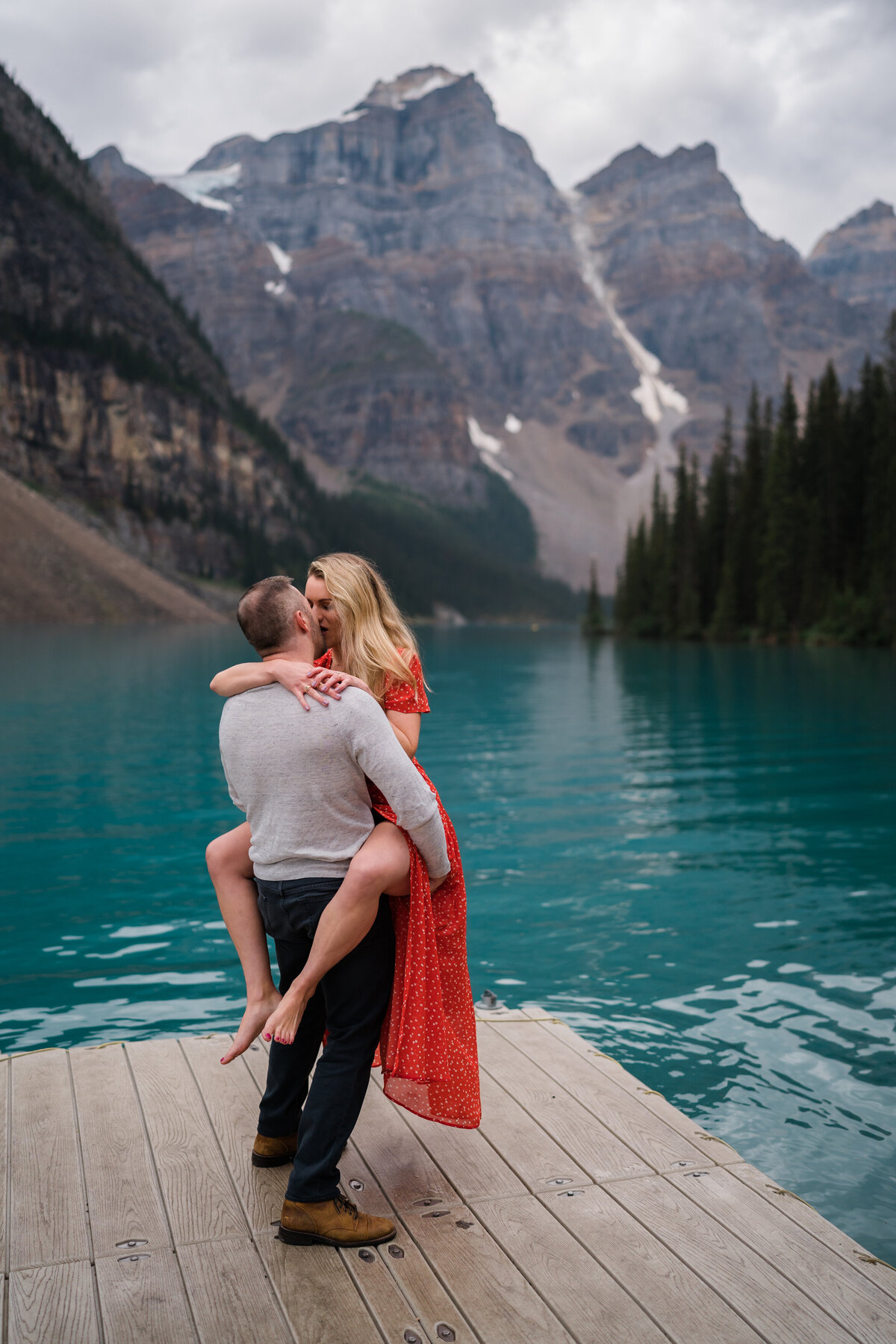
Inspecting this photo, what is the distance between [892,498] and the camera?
62.2 m

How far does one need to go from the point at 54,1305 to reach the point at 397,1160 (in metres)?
1.37

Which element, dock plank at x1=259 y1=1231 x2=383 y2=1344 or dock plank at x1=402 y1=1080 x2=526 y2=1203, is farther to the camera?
dock plank at x1=402 y1=1080 x2=526 y2=1203

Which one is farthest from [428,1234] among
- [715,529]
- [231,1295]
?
[715,529]

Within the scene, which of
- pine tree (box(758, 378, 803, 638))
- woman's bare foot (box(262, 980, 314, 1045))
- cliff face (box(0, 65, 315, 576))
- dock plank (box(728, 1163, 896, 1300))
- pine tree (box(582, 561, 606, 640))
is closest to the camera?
dock plank (box(728, 1163, 896, 1300))

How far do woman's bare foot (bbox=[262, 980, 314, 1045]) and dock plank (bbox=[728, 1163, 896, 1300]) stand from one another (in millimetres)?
1805

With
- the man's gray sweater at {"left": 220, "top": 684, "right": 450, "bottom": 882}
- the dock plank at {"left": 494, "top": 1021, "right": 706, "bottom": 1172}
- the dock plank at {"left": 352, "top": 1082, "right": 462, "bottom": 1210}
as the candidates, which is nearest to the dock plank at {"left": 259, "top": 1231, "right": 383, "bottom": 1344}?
the dock plank at {"left": 352, "top": 1082, "right": 462, "bottom": 1210}

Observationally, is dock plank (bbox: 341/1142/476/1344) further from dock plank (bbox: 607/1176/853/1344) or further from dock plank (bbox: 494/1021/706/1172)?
dock plank (bbox: 494/1021/706/1172)

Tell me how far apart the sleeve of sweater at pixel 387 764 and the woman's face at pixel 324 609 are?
0.51 metres

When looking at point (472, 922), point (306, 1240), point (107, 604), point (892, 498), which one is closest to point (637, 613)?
point (892, 498)

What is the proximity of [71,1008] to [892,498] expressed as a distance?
64.5 meters

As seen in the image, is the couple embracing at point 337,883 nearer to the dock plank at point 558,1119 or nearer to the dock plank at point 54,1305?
the dock plank at point 558,1119

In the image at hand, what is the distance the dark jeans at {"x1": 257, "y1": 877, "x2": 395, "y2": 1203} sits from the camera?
3359 millimetres

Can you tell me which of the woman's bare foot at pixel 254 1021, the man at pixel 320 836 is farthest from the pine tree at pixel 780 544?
the man at pixel 320 836

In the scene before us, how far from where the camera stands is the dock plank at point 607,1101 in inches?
155
